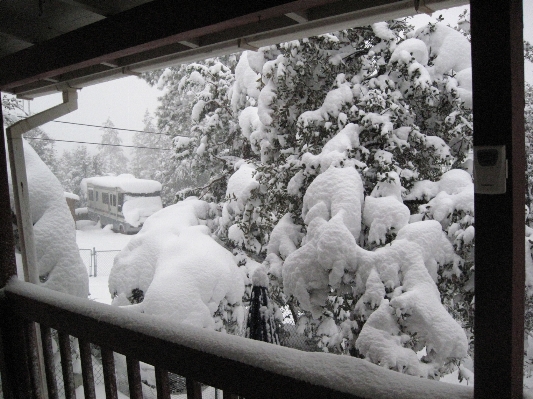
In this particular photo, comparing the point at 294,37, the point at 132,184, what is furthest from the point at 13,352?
the point at 132,184

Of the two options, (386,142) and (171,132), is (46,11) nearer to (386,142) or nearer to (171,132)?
(386,142)

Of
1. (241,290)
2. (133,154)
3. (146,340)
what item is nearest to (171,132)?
(241,290)

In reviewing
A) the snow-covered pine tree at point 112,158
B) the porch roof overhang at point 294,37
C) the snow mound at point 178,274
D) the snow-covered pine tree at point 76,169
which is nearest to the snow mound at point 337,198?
the snow mound at point 178,274

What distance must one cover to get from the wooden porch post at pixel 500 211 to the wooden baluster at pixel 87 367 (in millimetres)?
1388

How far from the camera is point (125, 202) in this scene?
1534cm

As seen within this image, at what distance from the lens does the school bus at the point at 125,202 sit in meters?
14.9

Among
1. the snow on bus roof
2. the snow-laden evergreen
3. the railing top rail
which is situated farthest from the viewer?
the snow on bus roof

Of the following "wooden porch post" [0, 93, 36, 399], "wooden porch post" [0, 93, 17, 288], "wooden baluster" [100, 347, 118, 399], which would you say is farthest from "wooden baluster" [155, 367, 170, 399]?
"wooden porch post" [0, 93, 17, 288]

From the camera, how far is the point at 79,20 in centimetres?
201

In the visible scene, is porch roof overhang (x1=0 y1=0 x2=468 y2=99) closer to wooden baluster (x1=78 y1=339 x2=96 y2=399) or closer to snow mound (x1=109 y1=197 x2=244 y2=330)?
wooden baluster (x1=78 y1=339 x2=96 y2=399)

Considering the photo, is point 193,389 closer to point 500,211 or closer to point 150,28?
point 500,211

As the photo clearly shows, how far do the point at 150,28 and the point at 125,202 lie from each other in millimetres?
14575

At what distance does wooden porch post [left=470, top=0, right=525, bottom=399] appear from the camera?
0.86 m

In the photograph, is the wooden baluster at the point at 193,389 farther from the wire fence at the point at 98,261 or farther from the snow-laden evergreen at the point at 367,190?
the wire fence at the point at 98,261
